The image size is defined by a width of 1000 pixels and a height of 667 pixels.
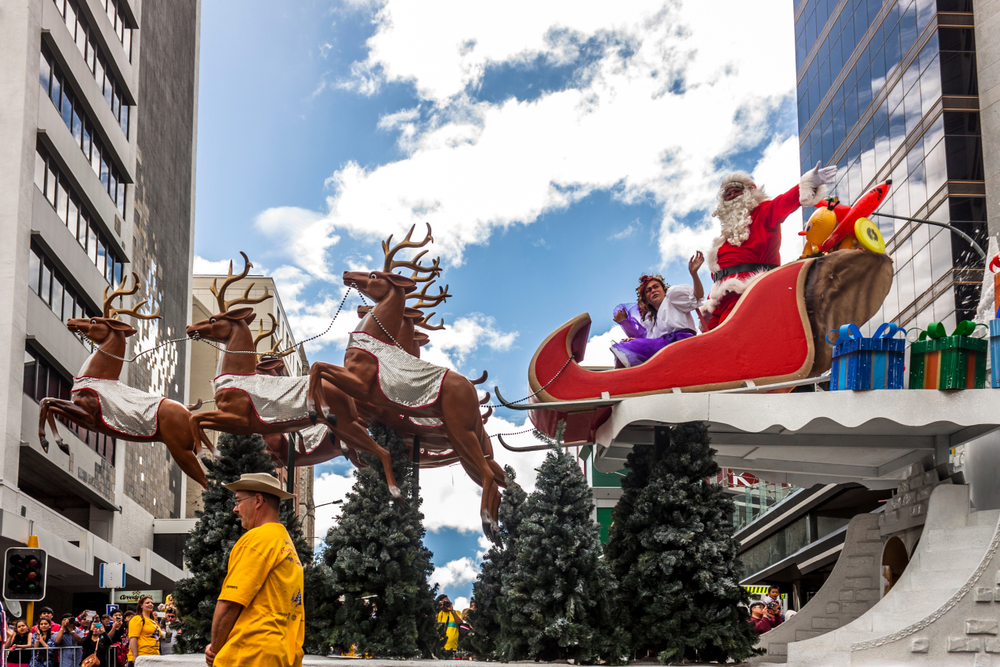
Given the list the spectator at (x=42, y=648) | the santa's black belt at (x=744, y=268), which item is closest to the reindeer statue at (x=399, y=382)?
the santa's black belt at (x=744, y=268)

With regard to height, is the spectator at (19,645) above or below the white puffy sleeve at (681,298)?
below

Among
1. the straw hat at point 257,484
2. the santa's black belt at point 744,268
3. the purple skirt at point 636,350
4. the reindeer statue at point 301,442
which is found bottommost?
the straw hat at point 257,484

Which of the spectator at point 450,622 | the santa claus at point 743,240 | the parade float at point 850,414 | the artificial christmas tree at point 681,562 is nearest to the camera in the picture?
the parade float at point 850,414

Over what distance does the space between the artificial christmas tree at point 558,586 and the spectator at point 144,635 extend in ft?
21.8

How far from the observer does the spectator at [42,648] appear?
704 inches

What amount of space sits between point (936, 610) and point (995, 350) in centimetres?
381

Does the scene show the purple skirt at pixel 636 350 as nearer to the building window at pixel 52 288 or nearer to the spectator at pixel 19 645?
the spectator at pixel 19 645

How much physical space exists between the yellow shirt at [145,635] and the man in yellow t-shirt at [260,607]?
11.9 meters

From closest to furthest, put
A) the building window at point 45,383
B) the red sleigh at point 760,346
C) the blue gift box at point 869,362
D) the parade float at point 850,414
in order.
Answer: the parade float at point 850,414
the blue gift box at point 869,362
the red sleigh at point 760,346
the building window at point 45,383

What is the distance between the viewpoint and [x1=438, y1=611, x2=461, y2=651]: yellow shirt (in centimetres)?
1919

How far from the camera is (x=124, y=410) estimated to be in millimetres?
18422

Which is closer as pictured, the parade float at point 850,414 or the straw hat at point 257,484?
the straw hat at point 257,484

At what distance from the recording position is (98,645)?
19.3m

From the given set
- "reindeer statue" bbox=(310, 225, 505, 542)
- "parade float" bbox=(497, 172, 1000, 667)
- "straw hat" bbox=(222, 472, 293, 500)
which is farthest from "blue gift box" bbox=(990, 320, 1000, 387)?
Result: "straw hat" bbox=(222, 472, 293, 500)
